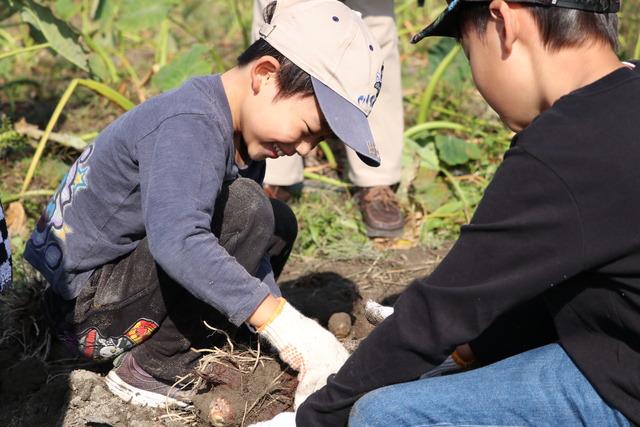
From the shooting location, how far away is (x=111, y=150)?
78.6 inches

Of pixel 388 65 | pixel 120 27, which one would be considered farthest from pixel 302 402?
pixel 120 27

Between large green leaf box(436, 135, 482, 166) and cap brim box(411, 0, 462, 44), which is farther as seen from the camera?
large green leaf box(436, 135, 482, 166)

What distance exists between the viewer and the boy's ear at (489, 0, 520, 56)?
1495 millimetres

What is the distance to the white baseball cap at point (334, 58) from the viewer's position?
1885 millimetres

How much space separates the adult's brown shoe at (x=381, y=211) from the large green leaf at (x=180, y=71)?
0.80m

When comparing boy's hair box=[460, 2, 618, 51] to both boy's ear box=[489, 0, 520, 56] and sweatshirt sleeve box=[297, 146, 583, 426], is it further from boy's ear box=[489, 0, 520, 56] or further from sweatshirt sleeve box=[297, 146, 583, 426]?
sweatshirt sleeve box=[297, 146, 583, 426]

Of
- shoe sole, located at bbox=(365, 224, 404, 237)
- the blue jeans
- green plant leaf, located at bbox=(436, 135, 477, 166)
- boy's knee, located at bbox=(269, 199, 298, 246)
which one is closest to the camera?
the blue jeans

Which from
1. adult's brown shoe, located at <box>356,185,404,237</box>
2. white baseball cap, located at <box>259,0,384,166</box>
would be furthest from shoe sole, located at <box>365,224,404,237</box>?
white baseball cap, located at <box>259,0,384,166</box>

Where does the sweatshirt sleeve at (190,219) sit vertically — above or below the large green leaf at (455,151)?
above

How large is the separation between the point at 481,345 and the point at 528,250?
21.0 inches

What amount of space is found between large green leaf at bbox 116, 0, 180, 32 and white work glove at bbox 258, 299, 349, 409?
2.09 metres

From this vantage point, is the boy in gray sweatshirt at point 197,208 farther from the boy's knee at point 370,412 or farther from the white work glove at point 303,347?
the boy's knee at point 370,412

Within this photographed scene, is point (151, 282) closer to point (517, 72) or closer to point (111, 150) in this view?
point (111, 150)

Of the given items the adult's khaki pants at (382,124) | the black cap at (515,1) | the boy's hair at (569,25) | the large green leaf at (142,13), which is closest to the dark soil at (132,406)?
the adult's khaki pants at (382,124)
